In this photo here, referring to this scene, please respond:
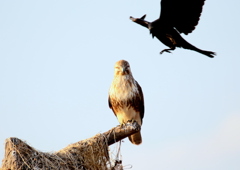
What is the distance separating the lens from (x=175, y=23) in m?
7.66

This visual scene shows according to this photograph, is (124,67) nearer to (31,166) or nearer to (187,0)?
(187,0)

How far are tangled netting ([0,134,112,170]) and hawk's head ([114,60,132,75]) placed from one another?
1.26 metres

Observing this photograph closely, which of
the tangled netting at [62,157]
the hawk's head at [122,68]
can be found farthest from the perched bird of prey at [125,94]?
the tangled netting at [62,157]

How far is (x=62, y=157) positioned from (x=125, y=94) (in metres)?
1.63

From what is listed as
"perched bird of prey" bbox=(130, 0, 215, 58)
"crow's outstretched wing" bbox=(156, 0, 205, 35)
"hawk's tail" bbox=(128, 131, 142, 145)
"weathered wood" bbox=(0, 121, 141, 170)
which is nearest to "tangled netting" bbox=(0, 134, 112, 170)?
"weathered wood" bbox=(0, 121, 141, 170)

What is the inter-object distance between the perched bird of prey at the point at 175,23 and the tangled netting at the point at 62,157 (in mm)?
1727

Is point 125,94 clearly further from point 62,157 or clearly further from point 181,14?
point 62,157

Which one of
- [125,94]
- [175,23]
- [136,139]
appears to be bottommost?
[136,139]

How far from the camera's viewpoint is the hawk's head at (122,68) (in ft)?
26.1

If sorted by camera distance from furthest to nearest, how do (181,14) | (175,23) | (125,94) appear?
(125,94) < (175,23) < (181,14)

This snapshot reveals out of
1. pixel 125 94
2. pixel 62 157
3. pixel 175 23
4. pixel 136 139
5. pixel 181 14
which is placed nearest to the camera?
pixel 62 157

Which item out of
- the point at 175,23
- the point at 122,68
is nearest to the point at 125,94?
the point at 122,68

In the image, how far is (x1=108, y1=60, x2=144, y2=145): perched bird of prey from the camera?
7914 mm

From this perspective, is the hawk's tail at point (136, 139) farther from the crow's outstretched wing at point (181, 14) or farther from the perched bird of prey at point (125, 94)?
the crow's outstretched wing at point (181, 14)
